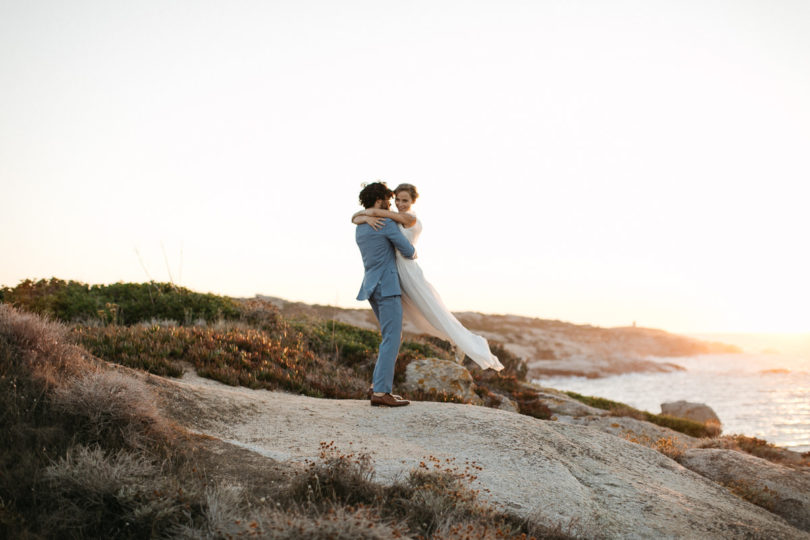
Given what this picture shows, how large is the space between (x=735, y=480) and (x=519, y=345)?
39377 mm

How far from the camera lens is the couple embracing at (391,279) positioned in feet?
25.4

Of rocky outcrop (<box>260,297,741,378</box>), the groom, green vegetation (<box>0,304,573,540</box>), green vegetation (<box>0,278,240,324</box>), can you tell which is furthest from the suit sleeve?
rocky outcrop (<box>260,297,741,378</box>)

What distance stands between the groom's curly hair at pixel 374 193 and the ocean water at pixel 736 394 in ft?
56.0

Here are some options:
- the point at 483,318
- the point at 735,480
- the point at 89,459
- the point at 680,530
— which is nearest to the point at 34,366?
the point at 89,459

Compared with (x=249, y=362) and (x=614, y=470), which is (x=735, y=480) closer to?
(x=614, y=470)

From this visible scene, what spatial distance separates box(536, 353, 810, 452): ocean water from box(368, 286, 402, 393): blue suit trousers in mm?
16294

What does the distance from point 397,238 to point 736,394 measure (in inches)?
1444

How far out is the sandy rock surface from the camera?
16.8 ft

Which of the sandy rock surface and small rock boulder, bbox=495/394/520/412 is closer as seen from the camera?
the sandy rock surface

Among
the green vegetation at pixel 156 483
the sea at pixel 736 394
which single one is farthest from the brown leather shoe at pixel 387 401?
the sea at pixel 736 394

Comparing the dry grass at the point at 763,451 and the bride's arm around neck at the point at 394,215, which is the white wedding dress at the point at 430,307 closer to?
the bride's arm around neck at the point at 394,215

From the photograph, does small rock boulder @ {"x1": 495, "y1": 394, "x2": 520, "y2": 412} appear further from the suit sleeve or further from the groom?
the suit sleeve

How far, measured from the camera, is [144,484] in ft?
12.8

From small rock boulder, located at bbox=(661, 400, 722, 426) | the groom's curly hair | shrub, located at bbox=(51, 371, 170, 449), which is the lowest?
small rock boulder, located at bbox=(661, 400, 722, 426)
